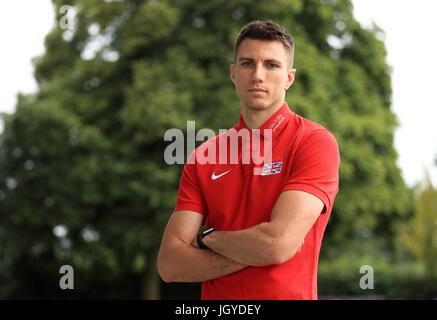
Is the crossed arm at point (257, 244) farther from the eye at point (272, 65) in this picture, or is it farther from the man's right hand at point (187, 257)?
the eye at point (272, 65)

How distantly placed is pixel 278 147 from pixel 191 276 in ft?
2.74

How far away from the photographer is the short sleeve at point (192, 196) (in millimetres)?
3072

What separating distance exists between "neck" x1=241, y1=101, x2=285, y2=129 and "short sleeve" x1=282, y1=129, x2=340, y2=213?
24cm

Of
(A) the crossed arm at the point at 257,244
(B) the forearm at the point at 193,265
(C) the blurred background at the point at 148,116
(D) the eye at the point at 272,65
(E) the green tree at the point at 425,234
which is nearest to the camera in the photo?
(A) the crossed arm at the point at 257,244

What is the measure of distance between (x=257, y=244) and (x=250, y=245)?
0.04 m

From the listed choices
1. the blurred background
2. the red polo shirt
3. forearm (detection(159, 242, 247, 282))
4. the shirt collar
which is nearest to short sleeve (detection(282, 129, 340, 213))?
the red polo shirt

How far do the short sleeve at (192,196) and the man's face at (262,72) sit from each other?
53cm

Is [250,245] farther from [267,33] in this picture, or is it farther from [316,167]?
[267,33]

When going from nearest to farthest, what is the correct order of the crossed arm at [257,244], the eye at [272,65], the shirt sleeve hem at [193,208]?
the crossed arm at [257,244], the eye at [272,65], the shirt sleeve hem at [193,208]

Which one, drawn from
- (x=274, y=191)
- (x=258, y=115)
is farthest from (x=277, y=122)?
(x=274, y=191)

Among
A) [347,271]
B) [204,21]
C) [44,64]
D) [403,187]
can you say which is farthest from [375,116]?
[44,64]

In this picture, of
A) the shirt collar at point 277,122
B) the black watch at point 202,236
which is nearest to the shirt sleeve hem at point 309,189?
the shirt collar at point 277,122
